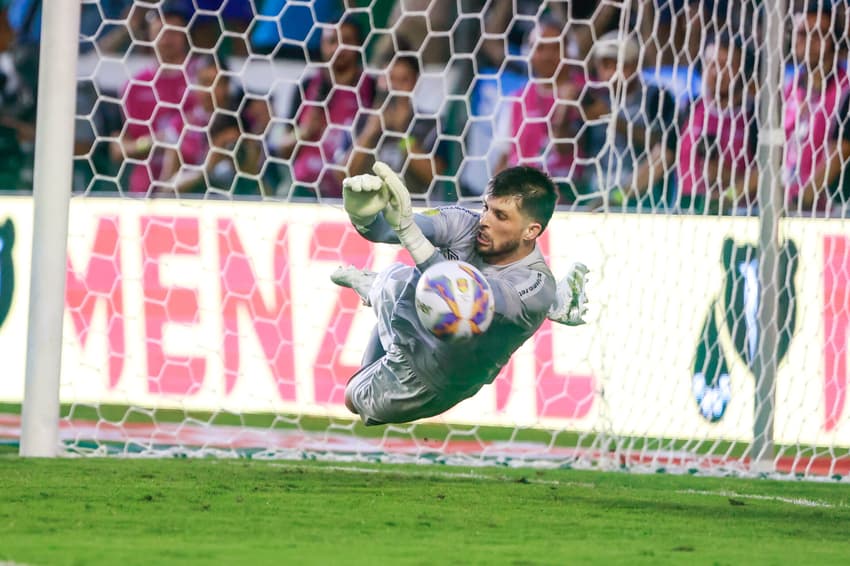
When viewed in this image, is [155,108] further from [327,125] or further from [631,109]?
[631,109]

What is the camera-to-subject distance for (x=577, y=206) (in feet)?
29.7

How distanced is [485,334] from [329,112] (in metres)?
4.27

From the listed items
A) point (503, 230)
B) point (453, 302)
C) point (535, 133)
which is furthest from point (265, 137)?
point (453, 302)

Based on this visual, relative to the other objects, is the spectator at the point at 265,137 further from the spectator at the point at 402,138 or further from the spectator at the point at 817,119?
the spectator at the point at 817,119

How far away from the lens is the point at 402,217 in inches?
194

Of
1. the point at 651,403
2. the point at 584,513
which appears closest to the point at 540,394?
the point at 651,403

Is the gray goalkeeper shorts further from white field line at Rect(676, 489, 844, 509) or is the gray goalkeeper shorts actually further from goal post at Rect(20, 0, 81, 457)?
goal post at Rect(20, 0, 81, 457)

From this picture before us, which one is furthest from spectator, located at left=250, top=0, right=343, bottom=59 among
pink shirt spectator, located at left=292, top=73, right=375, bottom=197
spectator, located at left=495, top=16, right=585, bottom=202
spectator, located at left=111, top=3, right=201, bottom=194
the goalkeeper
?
the goalkeeper

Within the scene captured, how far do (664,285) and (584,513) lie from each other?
3003 millimetres

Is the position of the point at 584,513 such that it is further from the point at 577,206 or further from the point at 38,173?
the point at 577,206

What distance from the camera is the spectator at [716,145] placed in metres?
8.52

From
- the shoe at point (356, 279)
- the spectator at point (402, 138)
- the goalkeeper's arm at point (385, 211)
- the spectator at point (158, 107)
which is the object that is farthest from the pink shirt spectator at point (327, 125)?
the goalkeeper's arm at point (385, 211)

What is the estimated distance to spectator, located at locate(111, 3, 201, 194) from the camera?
28.5 ft

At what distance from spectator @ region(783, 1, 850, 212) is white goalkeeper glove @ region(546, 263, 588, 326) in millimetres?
3390
